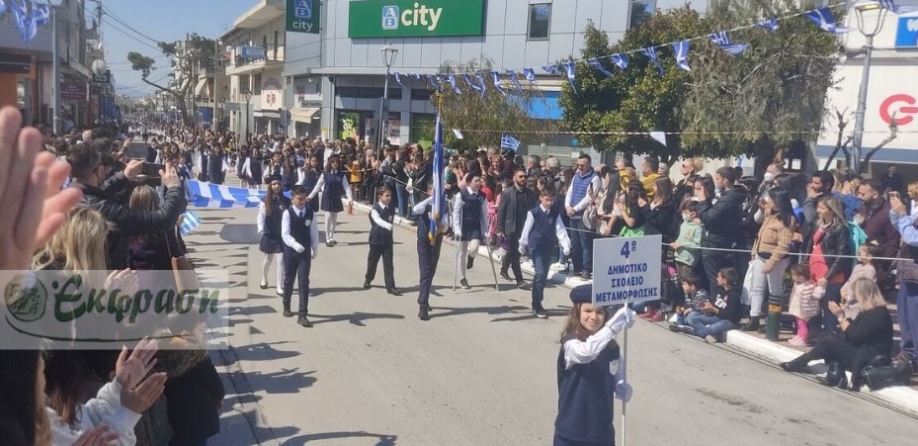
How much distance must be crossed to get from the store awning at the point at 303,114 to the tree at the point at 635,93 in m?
21.6

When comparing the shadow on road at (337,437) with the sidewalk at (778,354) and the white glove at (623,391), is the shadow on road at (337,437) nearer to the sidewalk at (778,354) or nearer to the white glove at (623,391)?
the white glove at (623,391)

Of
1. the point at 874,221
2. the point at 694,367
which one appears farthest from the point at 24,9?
the point at 874,221

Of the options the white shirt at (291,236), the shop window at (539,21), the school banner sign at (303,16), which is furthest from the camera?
the school banner sign at (303,16)

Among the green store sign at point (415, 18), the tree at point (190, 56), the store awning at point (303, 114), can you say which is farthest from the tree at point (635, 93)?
the tree at point (190, 56)

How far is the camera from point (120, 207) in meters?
4.88

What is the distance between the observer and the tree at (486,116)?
2411 centimetres

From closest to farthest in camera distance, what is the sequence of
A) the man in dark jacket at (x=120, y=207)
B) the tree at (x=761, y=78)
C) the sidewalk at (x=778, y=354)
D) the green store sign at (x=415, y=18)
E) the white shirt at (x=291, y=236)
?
1. the man in dark jacket at (x=120, y=207)
2. the sidewalk at (x=778, y=354)
3. the white shirt at (x=291, y=236)
4. the tree at (x=761, y=78)
5. the green store sign at (x=415, y=18)

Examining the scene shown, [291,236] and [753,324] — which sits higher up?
[291,236]

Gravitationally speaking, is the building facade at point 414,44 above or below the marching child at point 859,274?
above

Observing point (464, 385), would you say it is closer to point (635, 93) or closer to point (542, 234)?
point (542, 234)

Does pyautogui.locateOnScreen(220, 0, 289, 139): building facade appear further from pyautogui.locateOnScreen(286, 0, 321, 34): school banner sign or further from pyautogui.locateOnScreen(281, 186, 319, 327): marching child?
pyautogui.locateOnScreen(281, 186, 319, 327): marching child

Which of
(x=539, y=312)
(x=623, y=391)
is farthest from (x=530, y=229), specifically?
(x=623, y=391)

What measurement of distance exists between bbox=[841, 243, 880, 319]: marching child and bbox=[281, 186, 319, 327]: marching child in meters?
6.02

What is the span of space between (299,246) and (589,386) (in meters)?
5.35
